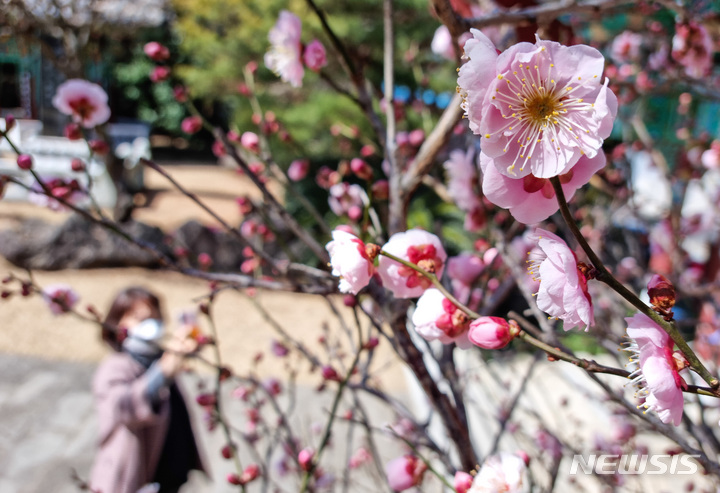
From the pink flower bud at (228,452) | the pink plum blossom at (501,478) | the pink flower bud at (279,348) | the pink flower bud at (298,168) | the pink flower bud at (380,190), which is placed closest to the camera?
the pink plum blossom at (501,478)

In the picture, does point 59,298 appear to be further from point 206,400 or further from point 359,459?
point 359,459

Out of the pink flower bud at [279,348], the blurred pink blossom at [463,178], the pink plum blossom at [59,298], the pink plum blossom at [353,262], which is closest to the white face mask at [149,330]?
the pink plum blossom at [59,298]

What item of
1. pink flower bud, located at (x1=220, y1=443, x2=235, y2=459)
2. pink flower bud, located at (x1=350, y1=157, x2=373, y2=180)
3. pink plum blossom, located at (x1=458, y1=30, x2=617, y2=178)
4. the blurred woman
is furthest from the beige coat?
pink plum blossom, located at (x1=458, y1=30, x2=617, y2=178)

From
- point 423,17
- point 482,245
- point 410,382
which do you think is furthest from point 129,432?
point 423,17

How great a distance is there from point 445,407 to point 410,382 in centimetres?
330

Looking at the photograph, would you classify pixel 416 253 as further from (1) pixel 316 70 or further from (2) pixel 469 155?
(1) pixel 316 70

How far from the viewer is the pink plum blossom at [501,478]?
72 cm

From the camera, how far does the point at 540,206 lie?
614 mm

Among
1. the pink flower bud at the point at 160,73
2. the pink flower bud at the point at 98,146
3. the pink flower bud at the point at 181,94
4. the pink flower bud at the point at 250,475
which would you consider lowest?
the pink flower bud at the point at 250,475

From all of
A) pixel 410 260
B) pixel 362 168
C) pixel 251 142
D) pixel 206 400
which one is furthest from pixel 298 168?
pixel 410 260

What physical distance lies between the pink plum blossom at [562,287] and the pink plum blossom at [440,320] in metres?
0.15

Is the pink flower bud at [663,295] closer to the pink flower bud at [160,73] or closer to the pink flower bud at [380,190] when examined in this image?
the pink flower bud at [380,190]

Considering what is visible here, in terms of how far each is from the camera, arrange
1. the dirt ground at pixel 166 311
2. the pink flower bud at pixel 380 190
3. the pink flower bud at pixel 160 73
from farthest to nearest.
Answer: the dirt ground at pixel 166 311 → the pink flower bud at pixel 160 73 → the pink flower bud at pixel 380 190

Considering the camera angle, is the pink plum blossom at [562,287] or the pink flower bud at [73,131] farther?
the pink flower bud at [73,131]
